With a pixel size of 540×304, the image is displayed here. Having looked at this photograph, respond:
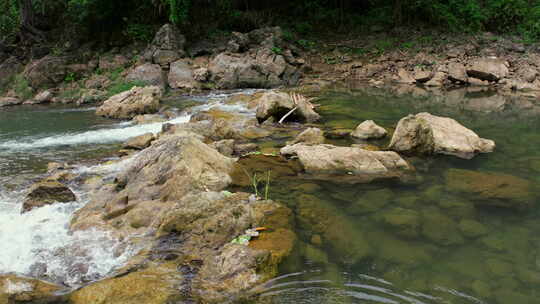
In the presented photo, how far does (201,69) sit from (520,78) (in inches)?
472

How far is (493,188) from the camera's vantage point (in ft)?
15.0

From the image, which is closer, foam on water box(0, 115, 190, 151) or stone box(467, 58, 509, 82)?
foam on water box(0, 115, 190, 151)

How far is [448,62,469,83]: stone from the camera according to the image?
1456 cm

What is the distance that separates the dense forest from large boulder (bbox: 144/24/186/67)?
0.67 m

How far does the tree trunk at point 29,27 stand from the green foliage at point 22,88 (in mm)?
3485

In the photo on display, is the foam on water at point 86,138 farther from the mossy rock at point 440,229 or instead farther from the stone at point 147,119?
the mossy rock at point 440,229

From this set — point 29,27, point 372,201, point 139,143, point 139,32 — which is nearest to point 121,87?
point 139,32

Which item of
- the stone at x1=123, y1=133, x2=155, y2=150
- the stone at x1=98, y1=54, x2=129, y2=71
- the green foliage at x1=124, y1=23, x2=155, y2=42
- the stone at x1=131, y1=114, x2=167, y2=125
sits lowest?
the stone at x1=131, y1=114, x2=167, y2=125

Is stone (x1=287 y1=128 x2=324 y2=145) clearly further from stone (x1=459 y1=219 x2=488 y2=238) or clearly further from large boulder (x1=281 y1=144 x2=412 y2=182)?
stone (x1=459 y1=219 x2=488 y2=238)

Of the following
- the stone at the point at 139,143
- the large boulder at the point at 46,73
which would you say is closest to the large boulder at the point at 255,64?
the large boulder at the point at 46,73

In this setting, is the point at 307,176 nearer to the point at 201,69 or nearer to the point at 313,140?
the point at 313,140

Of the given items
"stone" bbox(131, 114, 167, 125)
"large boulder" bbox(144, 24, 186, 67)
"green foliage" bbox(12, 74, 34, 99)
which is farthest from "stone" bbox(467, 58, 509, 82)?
"green foliage" bbox(12, 74, 34, 99)

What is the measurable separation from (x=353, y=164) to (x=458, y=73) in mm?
11667

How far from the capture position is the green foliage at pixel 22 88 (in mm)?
16094
